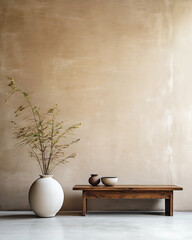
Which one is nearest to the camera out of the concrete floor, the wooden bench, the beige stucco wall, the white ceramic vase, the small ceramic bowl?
the concrete floor

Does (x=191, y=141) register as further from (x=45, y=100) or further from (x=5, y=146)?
(x=5, y=146)

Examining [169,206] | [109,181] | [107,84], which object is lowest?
[169,206]

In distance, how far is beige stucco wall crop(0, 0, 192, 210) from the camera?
524 centimetres

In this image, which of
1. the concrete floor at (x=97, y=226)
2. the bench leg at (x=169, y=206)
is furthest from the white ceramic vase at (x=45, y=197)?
the bench leg at (x=169, y=206)

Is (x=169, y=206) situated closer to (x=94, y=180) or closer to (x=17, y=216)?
(x=94, y=180)

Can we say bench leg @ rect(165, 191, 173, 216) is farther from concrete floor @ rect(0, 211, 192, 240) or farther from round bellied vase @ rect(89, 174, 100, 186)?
round bellied vase @ rect(89, 174, 100, 186)

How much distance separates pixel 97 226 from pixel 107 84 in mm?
2239

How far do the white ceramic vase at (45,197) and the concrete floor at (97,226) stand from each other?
11 centimetres

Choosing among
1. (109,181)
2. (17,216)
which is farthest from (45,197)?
(109,181)

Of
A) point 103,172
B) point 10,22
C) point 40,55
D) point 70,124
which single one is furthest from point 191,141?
point 10,22

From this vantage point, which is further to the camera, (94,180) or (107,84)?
(107,84)

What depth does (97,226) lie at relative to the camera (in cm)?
404

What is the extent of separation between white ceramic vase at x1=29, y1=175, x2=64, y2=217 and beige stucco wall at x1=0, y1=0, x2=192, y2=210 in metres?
0.68

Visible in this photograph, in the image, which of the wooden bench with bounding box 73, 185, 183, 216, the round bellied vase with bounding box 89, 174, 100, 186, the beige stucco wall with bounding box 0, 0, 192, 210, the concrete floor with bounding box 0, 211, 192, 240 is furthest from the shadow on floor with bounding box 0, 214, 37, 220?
the round bellied vase with bounding box 89, 174, 100, 186
